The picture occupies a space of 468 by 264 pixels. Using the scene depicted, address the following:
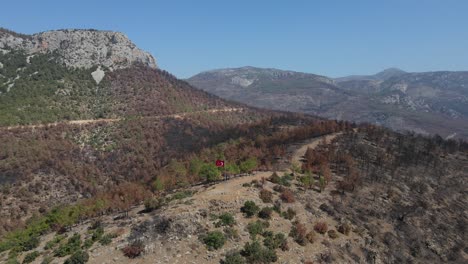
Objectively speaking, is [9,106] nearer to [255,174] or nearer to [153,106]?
[153,106]

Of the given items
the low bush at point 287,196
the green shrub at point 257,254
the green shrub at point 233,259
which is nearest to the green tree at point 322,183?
the low bush at point 287,196

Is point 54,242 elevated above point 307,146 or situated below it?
below

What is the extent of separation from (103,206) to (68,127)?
64355mm

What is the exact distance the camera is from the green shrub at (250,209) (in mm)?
41156

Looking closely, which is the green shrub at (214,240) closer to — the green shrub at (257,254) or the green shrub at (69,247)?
the green shrub at (257,254)

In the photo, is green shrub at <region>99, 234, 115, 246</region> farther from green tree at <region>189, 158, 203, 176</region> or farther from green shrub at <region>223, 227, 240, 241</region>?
green tree at <region>189, 158, 203, 176</region>

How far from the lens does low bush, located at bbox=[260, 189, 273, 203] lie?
1761 inches

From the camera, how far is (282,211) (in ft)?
145

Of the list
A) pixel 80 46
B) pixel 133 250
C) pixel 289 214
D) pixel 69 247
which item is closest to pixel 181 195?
pixel 289 214

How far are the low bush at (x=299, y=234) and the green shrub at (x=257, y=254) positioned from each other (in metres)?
4.64

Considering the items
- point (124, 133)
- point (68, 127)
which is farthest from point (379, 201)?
point (68, 127)

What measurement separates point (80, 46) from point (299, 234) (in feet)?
481

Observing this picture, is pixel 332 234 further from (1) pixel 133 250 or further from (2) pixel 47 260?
(2) pixel 47 260

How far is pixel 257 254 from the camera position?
3431 cm
